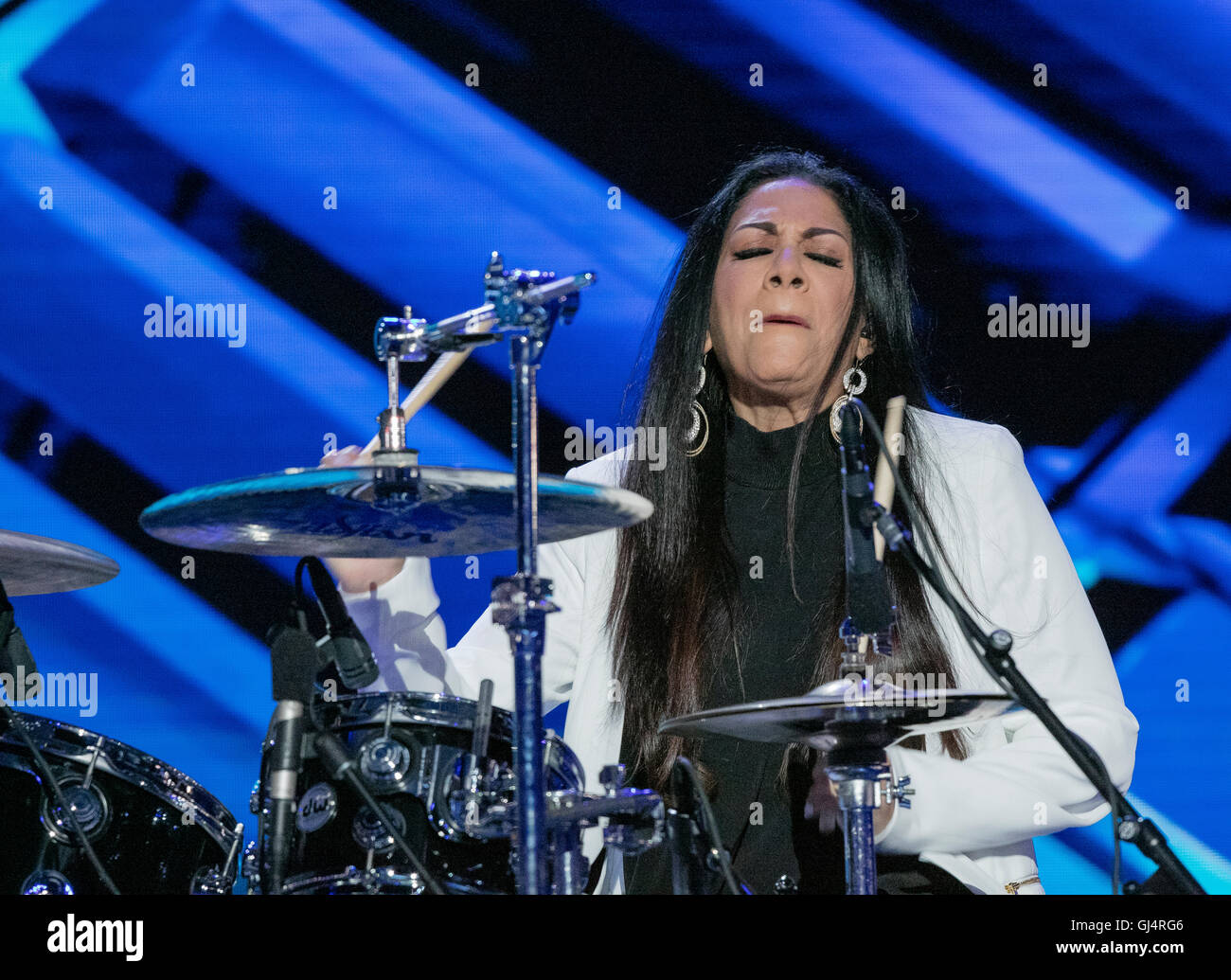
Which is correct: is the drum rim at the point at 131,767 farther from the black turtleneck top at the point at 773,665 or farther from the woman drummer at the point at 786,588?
the black turtleneck top at the point at 773,665

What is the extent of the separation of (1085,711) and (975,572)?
1.11 feet

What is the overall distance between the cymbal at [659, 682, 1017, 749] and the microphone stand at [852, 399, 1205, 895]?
0.16 feet

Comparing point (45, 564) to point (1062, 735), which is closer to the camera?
point (1062, 735)

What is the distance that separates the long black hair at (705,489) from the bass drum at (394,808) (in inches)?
26.6

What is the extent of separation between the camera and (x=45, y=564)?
2.04 meters

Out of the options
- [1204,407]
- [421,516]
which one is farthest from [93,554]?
[1204,407]

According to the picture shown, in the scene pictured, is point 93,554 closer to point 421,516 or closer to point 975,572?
point 421,516

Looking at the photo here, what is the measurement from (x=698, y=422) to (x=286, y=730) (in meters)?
1.32

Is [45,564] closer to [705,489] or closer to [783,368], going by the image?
[705,489]

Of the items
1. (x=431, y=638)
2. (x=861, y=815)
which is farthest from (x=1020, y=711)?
(x=431, y=638)

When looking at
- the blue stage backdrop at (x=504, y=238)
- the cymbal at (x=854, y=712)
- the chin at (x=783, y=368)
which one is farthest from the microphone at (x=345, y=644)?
the blue stage backdrop at (x=504, y=238)

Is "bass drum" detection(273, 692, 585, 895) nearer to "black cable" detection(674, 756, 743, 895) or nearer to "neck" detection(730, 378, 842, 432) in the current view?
"black cable" detection(674, 756, 743, 895)

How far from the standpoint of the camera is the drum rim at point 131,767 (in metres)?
1.93

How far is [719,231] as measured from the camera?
2.86 metres
